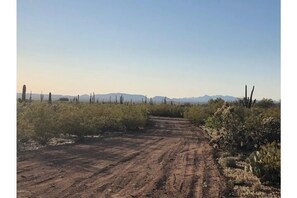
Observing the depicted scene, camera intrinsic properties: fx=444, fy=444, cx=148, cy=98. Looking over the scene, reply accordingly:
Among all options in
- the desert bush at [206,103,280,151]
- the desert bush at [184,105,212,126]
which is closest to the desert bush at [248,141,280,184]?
the desert bush at [206,103,280,151]

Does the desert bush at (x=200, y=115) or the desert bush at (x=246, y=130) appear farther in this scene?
the desert bush at (x=200, y=115)

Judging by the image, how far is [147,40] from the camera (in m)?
6.11

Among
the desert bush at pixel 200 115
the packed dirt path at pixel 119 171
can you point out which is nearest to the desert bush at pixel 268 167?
the packed dirt path at pixel 119 171

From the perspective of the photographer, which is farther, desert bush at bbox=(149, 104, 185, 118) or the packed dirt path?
desert bush at bbox=(149, 104, 185, 118)

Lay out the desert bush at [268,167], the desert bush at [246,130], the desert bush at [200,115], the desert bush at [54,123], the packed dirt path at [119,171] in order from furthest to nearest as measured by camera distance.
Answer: the desert bush at [200,115]
the desert bush at [54,123]
the desert bush at [246,130]
the desert bush at [268,167]
the packed dirt path at [119,171]

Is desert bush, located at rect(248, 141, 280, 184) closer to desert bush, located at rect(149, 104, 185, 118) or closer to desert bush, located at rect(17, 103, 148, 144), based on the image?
desert bush, located at rect(17, 103, 148, 144)

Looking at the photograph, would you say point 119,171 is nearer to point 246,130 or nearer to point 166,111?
point 246,130

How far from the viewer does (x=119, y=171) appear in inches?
267

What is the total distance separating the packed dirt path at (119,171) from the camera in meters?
5.54

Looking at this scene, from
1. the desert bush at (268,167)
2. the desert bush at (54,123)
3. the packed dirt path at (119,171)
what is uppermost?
the desert bush at (54,123)

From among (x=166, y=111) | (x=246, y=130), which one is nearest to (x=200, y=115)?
(x=166, y=111)

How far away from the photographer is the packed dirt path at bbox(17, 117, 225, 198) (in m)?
5.54

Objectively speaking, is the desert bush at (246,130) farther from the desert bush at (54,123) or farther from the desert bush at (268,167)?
the desert bush at (54,123)
